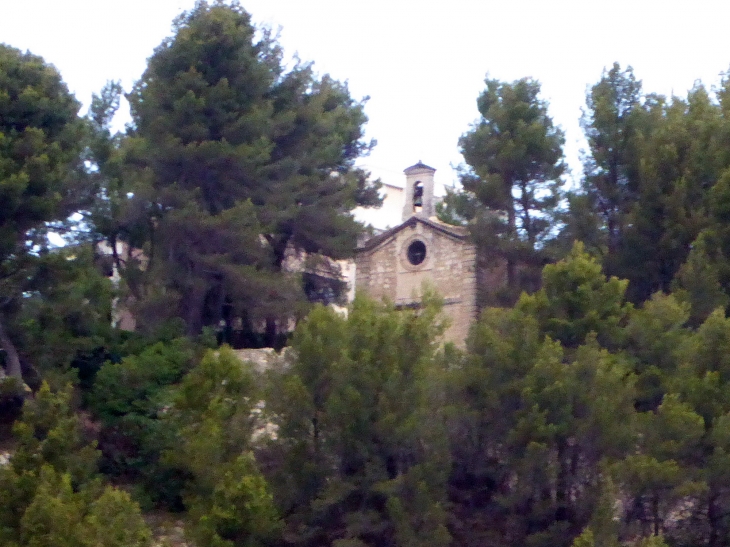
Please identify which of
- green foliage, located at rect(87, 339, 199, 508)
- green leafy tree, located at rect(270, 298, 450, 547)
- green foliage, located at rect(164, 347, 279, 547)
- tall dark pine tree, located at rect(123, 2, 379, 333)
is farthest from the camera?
tall dark pine tree, located at rect(123, 2, 379, 333)

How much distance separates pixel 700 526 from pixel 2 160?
11627 mm

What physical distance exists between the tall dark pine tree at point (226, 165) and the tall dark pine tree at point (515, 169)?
3.38 metres

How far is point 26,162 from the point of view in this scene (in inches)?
703

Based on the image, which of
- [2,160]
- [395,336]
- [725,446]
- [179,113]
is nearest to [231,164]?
[179,113]

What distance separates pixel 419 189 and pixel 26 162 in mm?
14918

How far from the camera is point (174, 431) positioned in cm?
1712

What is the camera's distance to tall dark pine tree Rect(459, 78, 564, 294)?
2412cm

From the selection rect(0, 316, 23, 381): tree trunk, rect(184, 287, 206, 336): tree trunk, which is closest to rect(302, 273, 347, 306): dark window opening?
rect(184, 287, 206, 336): tree trunk

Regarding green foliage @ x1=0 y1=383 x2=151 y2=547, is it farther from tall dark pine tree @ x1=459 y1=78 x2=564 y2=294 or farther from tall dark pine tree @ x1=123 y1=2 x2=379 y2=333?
tall dark pine tree @ x1=459 y1=78 x2=564 y2=294

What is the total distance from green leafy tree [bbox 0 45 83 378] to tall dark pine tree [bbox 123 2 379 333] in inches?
119

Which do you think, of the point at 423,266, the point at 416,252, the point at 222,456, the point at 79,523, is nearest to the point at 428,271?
the point at 423,266

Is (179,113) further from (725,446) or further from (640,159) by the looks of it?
(725,446)

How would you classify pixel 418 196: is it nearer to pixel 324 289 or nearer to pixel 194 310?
pixel 324 289

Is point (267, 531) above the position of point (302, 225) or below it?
below
